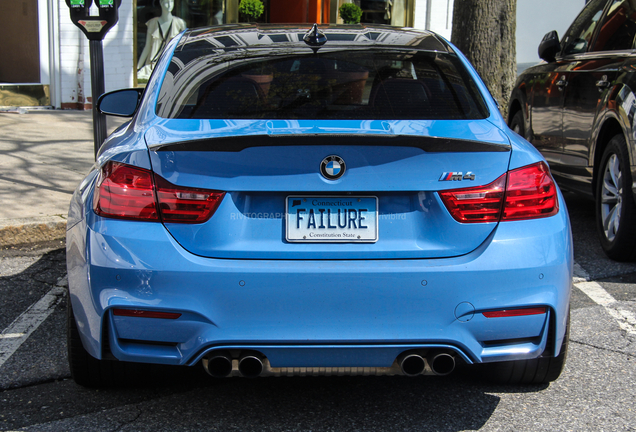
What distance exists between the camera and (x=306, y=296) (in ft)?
8.33

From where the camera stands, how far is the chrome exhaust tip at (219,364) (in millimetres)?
2621

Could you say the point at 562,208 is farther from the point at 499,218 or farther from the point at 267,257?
the point at 267,257

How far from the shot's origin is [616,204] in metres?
5.46

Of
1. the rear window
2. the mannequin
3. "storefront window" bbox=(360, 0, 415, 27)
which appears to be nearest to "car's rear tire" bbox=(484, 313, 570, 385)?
the rear window

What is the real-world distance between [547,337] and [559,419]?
454mm

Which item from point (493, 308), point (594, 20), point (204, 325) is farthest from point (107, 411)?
point (594, 20)

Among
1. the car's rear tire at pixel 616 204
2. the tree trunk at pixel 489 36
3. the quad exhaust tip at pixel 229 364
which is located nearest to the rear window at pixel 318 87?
the quad exhaust tip at pixel 229 364

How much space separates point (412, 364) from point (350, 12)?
13.9 m

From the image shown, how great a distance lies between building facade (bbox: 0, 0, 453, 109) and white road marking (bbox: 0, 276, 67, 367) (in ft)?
27.3

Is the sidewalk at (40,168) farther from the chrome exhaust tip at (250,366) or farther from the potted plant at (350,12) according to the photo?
the potted plant at (350,12)

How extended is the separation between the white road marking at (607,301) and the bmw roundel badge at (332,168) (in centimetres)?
236

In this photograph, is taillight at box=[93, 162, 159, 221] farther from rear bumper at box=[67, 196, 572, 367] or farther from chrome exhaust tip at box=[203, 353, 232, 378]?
chrome exhaust tip at box=[203, 353, 232, 378]

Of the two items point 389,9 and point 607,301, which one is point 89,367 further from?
point 389,9

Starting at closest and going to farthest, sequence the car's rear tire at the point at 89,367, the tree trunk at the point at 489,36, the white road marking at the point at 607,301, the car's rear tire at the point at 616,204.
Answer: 1. the car's rear tire at the point at 89,367
2. the white road marking at the point at 607,301
3. the car's rear tire at the point at 616,204
4. the tree trunk at the point at 489,36
